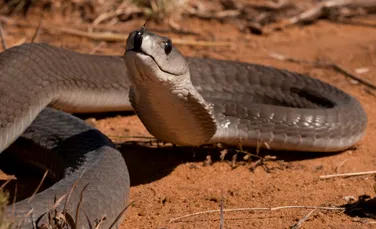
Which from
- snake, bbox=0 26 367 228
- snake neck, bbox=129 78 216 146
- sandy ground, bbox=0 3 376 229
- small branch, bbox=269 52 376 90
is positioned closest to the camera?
snake, bbox=0 26 367 228

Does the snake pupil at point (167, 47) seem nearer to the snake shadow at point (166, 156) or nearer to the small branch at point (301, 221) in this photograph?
the snake shadow at point (166, 156)

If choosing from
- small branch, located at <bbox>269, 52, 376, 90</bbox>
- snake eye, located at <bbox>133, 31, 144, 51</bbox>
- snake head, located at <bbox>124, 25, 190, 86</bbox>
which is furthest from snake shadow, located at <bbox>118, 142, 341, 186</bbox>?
small branch, located at <bbox>269, 52, 376, 90</bbox>

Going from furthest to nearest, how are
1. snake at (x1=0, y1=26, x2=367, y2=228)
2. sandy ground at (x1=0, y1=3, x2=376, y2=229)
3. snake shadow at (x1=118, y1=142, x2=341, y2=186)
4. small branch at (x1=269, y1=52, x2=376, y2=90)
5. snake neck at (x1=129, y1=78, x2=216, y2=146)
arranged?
1. small branch at (x1=269, y1=52, x2=376, y2=90)
2. snake shadow at (x1=118, y1=142, x2=341, y2=186)
3. snake neck at (x1=129, y1=78, x2=216, y2=146)
4. sandy ground at (x1=0, y1=3, x2=376, y2=229)
5. snake at (x1=0, y1=26, x2=367, y2=228)

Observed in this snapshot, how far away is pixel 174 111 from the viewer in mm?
4281

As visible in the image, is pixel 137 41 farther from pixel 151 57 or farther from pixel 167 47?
pixel 167 47

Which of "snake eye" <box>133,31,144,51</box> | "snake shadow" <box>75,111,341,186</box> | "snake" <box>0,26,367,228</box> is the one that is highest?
"snake eye" <box>133,31,144,51</box>

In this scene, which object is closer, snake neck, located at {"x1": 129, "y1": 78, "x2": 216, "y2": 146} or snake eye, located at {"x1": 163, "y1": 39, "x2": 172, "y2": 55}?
snake eye, located at {"x1": 163, "y1": 39, "x2": 172, "y2": 55}

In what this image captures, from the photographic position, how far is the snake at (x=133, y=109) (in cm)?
378

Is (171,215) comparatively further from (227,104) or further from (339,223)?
(227,104)

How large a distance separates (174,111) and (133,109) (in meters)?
0.84

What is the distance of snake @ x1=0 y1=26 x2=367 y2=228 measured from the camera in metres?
3.78

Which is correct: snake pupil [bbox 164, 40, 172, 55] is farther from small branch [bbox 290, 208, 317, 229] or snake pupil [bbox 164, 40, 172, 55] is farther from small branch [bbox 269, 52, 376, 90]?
small branch [bbox 269, 52, 376, 90]

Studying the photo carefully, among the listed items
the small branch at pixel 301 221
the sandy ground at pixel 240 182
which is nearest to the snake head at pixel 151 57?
the sandy ground at pixel 240 182

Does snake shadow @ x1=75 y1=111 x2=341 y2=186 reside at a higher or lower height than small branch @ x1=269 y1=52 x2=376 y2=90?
higher
